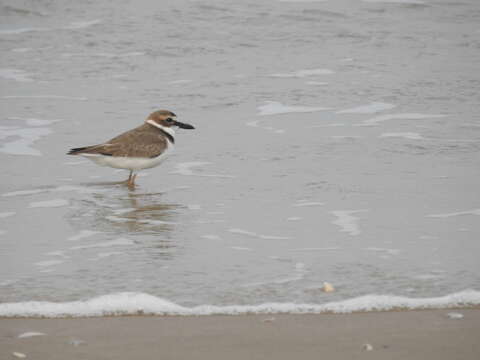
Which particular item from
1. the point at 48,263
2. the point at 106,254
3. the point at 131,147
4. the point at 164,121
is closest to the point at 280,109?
the point at 164,121

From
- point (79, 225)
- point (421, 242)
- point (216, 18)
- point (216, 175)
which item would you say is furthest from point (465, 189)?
point (216, 18)

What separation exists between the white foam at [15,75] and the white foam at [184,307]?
8204 mm

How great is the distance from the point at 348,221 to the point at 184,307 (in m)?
2.42

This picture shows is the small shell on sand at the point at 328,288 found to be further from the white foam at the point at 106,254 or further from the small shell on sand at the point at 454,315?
the white foam at the point at 106,254

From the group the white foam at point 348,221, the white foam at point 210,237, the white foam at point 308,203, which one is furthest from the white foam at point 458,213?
the white foam at point 210,237

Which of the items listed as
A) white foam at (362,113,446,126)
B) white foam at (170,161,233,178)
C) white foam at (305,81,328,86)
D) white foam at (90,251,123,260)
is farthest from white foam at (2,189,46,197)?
white foam at (305,81,328,86)

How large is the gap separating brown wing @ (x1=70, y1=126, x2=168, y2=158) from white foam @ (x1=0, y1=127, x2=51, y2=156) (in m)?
1.09

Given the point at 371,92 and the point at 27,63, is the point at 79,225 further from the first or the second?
the point at 27,63

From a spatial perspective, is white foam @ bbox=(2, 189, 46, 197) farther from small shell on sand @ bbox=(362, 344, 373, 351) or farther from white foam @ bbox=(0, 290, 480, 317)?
small shell on sand @ bbox=(362, 344, 373, 351)

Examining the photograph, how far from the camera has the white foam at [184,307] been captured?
17.8 feet

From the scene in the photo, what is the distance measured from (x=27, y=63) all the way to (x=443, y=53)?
6685 millimetres

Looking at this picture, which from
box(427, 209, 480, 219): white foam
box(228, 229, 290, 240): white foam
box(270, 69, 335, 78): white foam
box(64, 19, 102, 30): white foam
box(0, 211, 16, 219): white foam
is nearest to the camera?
box(228, 229, 290, 240): white foam

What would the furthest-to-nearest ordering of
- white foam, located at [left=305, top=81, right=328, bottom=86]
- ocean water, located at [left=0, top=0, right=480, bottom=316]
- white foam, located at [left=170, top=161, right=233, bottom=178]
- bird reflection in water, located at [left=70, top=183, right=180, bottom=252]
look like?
white foam, located at [left=305, top=81, right=328, bottom=86], white foam, located at [left=170, top=161, right=233, bottom=178], bird reflection in water, located at [left=70, top=183, right=180, bottom=252], ocean water, located at [left=0, top=0, right=480, bottom=316]

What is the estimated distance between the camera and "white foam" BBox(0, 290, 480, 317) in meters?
5.42
